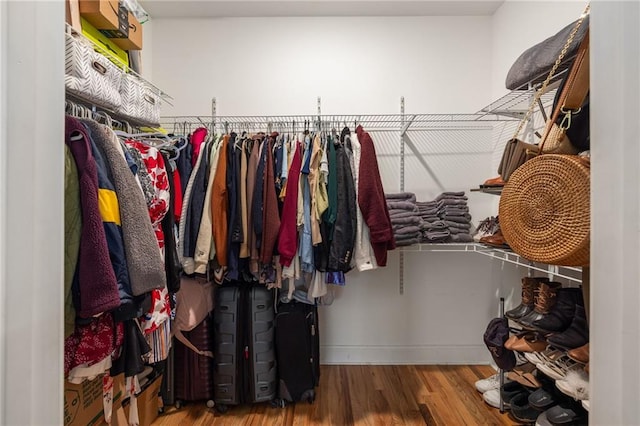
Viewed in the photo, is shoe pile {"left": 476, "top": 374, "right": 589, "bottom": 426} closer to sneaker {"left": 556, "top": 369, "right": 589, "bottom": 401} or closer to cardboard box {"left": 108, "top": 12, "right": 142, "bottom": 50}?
sneaker {"left": 556, "top": 369, "right": 589, "bottom": 401}

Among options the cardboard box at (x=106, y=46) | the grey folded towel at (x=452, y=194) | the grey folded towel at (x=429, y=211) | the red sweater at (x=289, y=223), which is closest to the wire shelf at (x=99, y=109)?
the cardboard box at (x=106, y=46)

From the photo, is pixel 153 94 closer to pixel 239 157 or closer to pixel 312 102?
pixel 239 157

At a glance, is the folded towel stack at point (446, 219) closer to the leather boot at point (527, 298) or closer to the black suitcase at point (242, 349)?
the leather boot at point (527, 298)

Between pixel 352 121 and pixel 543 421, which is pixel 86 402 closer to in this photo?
pixel 543 421

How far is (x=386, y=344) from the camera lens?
2225mm

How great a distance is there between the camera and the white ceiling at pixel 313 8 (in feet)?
6.79

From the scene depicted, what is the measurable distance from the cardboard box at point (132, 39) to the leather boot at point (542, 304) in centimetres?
219

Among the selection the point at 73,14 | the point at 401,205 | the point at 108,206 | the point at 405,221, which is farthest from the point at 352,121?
the point at 108,206

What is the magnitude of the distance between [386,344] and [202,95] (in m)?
2.18

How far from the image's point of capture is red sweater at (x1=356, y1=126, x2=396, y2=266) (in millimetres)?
1599

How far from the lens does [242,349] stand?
1736 mm

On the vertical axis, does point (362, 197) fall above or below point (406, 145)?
below
